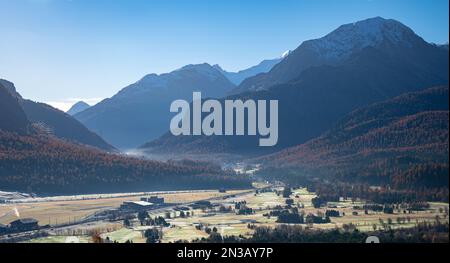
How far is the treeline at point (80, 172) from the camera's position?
51688 mm

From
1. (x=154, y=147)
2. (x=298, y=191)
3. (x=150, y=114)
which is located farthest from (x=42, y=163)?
(x=150, y=114)

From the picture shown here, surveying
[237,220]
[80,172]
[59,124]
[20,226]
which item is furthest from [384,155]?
[59,124]

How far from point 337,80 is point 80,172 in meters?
67.5

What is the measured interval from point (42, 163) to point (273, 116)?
162 feet

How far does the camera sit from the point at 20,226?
3198cm

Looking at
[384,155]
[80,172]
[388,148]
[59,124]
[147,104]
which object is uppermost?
[147,104]

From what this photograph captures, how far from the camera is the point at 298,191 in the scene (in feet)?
155

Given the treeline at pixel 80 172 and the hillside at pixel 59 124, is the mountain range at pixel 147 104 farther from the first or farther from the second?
the treeline at pixel 80 172

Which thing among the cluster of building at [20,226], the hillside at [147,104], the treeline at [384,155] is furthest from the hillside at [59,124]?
the cluster of building at [20,226]

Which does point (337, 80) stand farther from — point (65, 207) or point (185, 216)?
point (185, 216)

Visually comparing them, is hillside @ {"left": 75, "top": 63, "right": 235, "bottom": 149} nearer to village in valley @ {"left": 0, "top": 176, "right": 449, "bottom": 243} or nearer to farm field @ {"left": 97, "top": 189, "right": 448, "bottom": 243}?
village in valley @ {"left": 0, "top": 176, "right": 449, "bottom": 243}

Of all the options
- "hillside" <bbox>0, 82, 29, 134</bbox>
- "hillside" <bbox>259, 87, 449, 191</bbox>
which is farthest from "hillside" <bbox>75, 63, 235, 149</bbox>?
"hillside" <bbox>259, 87, 449, 191</bbox>

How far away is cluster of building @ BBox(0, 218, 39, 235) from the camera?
3131cm
